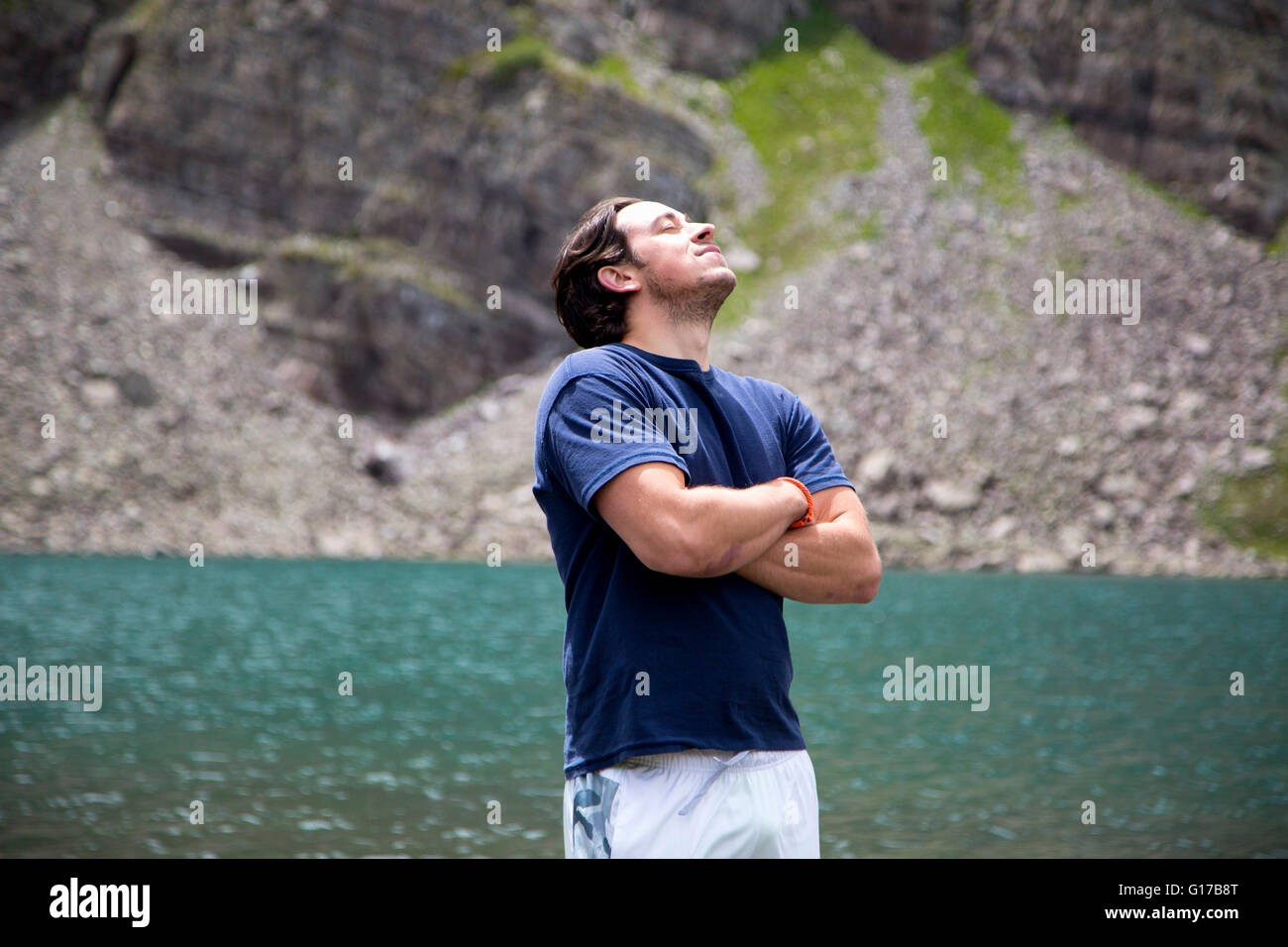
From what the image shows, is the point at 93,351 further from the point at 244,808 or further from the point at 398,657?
the point at 244,808

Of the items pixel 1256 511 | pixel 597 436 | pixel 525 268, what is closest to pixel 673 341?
pixel 597 436

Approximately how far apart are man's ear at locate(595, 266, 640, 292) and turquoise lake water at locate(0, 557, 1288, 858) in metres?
10.3

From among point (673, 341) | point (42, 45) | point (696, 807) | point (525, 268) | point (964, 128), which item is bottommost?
point (696, 807)

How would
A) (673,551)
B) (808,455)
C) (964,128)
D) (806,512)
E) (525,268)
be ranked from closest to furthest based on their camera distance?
(673,551), (806,512), (808,455), (525,268), (964,128)

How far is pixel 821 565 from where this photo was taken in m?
3.51

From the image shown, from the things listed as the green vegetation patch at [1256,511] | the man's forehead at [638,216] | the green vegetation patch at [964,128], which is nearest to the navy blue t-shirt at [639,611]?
the man's forehead at [638,216]

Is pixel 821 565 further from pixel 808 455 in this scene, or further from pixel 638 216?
pixel 638 216

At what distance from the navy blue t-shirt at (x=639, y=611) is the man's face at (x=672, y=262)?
0.92 feet

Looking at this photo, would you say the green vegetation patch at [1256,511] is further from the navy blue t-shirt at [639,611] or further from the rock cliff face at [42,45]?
the rock cliff face at [42,45]

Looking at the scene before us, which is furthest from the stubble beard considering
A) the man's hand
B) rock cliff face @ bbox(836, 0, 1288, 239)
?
rock cliff face @ bbox(836, 0, 1288, 239)

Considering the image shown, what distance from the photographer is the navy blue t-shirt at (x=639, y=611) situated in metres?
3.04

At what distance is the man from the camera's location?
301 cm

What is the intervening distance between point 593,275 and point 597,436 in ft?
2.65

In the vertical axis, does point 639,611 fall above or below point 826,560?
below
